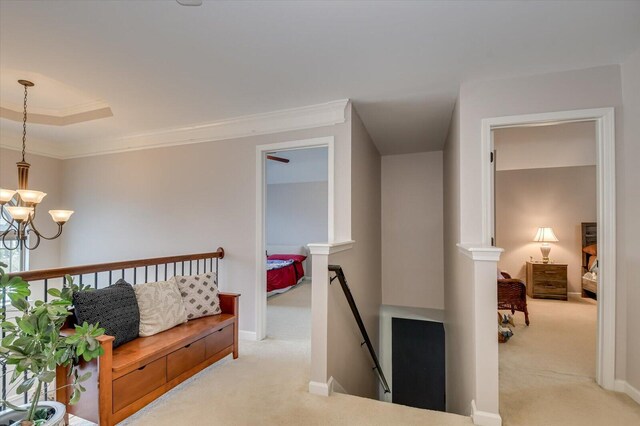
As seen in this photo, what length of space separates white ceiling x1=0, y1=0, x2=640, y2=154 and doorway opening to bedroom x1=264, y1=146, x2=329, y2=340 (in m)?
2.71

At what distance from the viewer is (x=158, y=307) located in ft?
7.47

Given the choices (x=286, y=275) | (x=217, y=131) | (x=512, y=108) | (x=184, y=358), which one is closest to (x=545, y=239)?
(x=512, y=108)

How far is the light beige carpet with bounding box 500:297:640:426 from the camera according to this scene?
6.23ft

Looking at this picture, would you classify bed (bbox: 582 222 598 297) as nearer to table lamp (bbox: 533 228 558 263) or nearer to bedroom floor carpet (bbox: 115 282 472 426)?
table lamp (bbox: 533 228 558 263)

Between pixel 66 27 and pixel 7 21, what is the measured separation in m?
0.32

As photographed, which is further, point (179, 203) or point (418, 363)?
point (418, 363)

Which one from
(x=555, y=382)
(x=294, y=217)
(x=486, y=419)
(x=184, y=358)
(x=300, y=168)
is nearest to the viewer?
(x=486, y=419)

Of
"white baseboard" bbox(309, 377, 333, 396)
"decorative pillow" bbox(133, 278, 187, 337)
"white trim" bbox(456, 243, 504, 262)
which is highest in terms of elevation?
"white trim" bbox(456, 243, 504, 262)

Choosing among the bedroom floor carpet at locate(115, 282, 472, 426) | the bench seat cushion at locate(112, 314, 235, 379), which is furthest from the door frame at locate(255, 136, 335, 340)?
the bench seat cushion at locate(112, 314, 235, 379)

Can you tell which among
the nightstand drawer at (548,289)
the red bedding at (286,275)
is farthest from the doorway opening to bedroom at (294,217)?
the nightstand drawer at (548,289)

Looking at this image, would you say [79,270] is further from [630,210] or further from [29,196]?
[630,210]

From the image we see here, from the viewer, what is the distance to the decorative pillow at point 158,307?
219 cm

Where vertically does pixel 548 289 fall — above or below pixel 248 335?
above

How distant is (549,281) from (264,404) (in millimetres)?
5249
